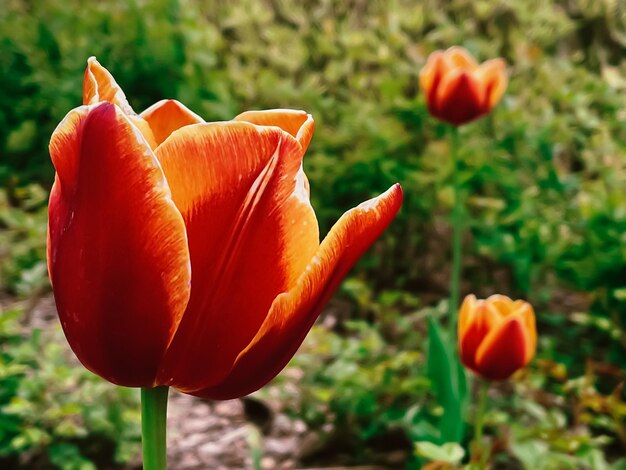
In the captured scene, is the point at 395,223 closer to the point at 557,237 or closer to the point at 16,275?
the point at 557,237

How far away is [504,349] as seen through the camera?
1.36m

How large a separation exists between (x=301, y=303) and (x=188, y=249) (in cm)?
8

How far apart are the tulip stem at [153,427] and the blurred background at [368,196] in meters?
0.67

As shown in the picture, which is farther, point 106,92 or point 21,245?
point 21,245

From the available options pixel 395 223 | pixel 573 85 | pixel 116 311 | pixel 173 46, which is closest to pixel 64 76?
pixel 173 46

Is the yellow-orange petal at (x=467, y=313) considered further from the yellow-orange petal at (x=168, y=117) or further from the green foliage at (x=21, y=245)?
the green foliage at (x=21, y=245)

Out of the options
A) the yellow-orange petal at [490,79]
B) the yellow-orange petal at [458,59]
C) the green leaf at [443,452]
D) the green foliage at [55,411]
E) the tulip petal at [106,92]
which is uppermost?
the tulip petal at [106,92]

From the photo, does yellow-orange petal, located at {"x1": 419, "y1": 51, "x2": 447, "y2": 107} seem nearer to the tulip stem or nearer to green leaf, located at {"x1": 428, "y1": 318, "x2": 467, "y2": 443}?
green leaf, located at {"x1": 428, "y1": 318, "x2": 467, "y2": 443}

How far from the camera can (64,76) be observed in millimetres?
3082

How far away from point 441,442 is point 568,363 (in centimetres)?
82

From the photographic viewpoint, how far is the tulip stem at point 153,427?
54 centimetres

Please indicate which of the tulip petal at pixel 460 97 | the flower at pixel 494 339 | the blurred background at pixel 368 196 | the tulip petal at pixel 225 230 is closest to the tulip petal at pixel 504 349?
the flower at pixel 494 339

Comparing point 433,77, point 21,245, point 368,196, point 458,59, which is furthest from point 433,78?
point 21,245

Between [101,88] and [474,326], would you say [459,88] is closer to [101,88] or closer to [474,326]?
[474,326]
